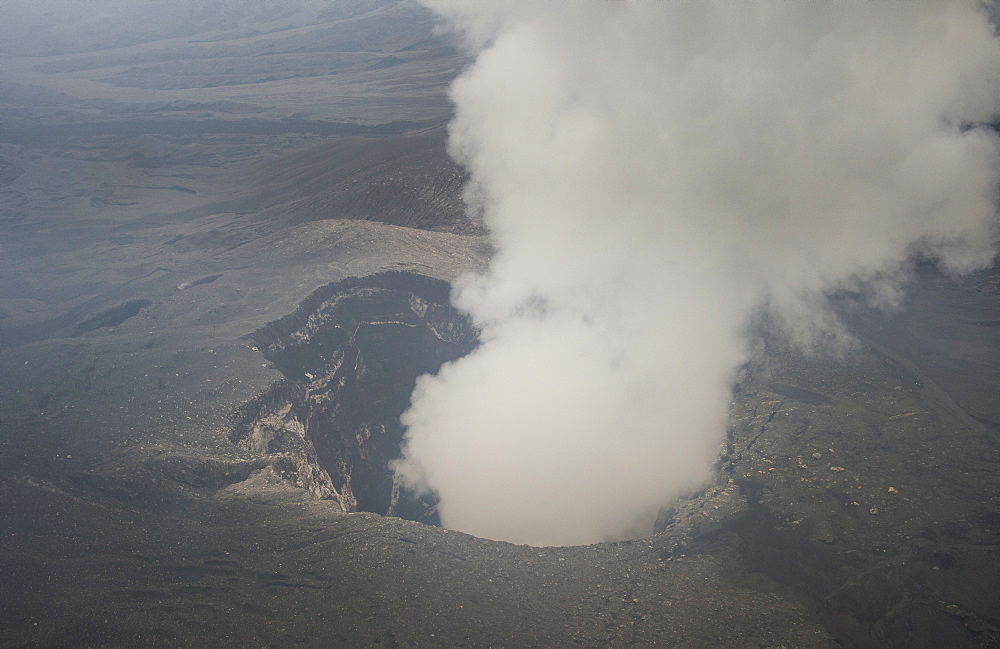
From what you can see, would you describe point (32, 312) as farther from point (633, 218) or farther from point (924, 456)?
point (924, 456)

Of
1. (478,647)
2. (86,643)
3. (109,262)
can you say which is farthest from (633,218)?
(109,262)

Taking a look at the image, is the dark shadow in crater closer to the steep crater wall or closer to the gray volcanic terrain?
the gray volcanic terrain

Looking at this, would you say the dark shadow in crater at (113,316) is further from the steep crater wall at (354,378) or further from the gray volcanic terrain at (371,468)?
the steep crater wall at (354,378)

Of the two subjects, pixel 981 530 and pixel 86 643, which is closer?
pixel 86 643

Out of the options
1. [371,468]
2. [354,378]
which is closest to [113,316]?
[354,378]

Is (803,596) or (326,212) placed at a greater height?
(326,212)

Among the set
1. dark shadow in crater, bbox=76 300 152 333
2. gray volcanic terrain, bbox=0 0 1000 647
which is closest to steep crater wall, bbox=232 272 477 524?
gray volcanic terrain, bbox=0 0 1000 647

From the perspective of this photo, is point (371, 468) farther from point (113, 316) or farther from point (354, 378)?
point (113, 316)
